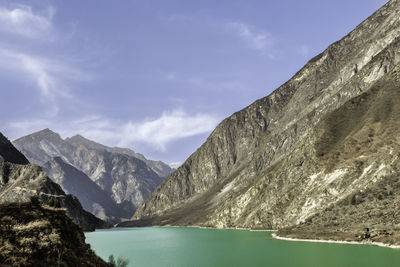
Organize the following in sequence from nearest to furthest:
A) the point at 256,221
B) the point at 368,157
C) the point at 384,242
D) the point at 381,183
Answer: the point at 384,242
the point at 381,183
the point at 368,157
the point at 256,221

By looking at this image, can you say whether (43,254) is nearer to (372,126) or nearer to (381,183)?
(381,183)

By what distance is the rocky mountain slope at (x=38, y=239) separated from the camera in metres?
26.2

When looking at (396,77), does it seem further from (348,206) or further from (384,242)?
(384,242)

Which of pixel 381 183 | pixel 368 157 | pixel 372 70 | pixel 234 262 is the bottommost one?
pixel 234 262

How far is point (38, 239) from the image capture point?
28.4 metres

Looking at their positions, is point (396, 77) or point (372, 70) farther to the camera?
point (372, 70)

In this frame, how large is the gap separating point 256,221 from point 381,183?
67.5 metres

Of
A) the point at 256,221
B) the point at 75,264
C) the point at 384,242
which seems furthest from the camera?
the point at 256,221

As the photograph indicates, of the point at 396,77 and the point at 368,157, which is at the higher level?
the point at 396,77

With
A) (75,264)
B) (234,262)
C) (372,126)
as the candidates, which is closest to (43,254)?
(75,264)

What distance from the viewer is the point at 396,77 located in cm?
15162

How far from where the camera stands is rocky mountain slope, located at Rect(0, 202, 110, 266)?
85.9 feet

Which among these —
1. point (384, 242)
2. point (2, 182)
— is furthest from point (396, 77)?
point (2, 182)

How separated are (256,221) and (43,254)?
470 feet
